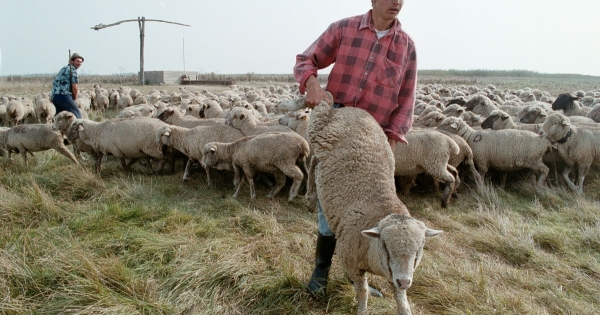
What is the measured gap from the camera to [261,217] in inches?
221

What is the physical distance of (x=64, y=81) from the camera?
392 inches

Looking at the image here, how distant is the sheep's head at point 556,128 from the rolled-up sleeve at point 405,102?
5.26 metres

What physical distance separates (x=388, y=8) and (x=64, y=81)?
31.0 ft

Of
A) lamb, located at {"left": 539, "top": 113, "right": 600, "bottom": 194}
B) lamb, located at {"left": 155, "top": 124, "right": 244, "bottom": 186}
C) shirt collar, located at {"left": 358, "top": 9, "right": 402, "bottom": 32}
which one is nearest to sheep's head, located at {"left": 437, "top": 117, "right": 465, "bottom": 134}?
lamb, located at {"left": 539, "top": 113, "right": 600, "bottom": 194}

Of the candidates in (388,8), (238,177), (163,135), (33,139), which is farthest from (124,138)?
(388,8)

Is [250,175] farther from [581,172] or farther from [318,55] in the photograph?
[581,172]

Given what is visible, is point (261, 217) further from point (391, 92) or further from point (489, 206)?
point (489, 206)

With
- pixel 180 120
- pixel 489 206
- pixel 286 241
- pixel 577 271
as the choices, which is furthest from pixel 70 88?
pixel 577 271

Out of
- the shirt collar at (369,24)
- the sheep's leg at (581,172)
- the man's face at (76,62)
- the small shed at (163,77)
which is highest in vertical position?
the small shed at (163,77)

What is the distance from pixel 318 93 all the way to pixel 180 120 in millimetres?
7260

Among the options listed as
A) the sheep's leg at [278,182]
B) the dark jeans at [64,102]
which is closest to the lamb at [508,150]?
the sheep's leg at [278,182]

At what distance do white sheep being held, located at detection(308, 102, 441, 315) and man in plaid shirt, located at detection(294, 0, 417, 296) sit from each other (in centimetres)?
18

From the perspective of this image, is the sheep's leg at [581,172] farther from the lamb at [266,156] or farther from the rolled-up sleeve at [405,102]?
the rolled-up sleeve at [405,102]

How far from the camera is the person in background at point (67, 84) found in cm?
988
